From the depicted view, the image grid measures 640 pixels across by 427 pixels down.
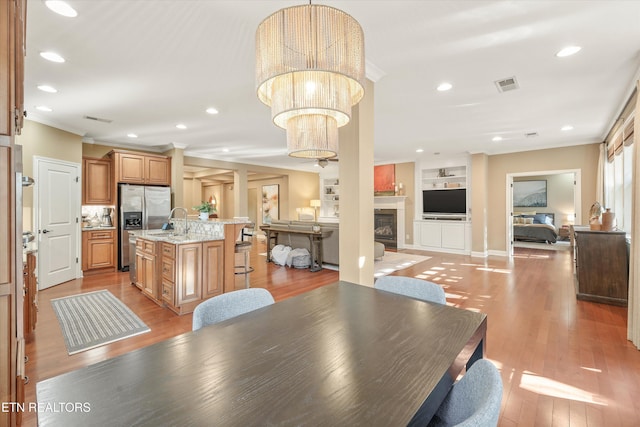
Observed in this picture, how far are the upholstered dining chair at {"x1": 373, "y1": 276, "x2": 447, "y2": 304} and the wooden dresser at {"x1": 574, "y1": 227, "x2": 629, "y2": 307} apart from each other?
3407 millimetres

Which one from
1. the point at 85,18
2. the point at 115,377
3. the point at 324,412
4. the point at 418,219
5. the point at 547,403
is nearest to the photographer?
the point at 324,412

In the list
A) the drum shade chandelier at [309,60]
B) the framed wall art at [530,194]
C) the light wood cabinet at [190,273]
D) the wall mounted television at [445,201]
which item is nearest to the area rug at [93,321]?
the light wood cabinet at [190,273]

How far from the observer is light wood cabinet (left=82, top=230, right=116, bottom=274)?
521 centimetres

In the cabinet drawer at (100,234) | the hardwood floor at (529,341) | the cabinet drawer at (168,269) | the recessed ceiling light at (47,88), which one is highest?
the recessed ceiling light at (47,88)

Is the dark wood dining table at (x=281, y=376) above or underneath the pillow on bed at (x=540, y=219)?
underneath

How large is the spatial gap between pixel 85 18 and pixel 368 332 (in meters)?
2.79

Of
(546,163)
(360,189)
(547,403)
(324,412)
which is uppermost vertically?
(546,163)

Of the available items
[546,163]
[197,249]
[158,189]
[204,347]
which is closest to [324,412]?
[204,347]

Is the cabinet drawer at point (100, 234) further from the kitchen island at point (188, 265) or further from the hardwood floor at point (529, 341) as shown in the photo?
the kitchen island at point (188, 265)

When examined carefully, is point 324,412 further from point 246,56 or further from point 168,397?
point 246,56

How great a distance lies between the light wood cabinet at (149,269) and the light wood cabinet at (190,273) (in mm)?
106

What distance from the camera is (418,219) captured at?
8.30 metres

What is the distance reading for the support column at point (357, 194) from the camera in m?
2.74

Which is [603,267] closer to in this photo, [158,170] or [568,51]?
[568,51]
